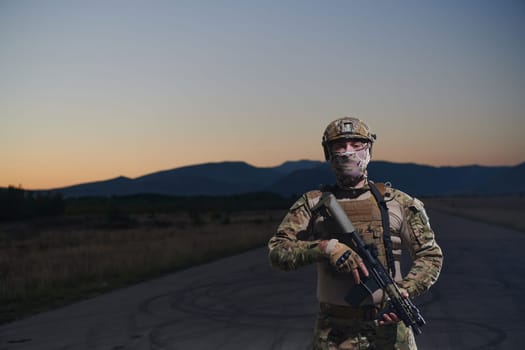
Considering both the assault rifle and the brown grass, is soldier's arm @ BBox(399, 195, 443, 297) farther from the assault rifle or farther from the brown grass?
the brown grass

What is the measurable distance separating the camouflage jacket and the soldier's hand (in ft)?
0.67

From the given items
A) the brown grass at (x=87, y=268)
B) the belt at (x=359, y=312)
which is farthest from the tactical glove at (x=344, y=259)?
the brown grass at (x=87, y=268)

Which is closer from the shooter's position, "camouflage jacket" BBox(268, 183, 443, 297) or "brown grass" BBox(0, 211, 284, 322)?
"camouflage jacket" BBox(268, 183, 443, 297)

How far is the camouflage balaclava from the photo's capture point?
389 centimetres

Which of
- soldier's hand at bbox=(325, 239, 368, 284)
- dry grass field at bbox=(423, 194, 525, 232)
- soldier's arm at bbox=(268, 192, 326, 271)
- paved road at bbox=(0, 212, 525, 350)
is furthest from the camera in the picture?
dry grass field at bbox=(423, 194, 525, 232)

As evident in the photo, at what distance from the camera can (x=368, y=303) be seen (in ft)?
12.5

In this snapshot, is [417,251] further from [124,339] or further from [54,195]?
[54,195]

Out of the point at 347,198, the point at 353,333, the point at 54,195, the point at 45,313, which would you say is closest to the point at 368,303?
the point at 353,333

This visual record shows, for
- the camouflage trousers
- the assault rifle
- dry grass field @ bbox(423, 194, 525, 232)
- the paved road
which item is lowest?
dry grass field @ bbox(423, 194, 525, 232)

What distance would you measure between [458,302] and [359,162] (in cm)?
919

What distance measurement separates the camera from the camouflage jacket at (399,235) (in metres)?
3.83

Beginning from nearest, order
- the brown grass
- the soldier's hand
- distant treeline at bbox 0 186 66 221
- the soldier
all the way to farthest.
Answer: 1. the soldier's hand
2. the soldier
3. the brown grass
4. distant treeline at bbox 0 186 66 221

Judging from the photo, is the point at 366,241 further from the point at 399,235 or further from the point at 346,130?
the point at 346,130

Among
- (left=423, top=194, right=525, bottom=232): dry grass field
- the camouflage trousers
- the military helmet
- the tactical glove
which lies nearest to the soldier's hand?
the tactical glove
